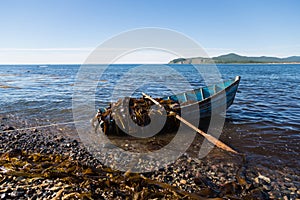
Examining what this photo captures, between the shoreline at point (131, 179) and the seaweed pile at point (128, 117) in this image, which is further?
the seaweed pile at point (128, 117)

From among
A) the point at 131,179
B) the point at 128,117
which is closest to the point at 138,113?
the point at 128,117

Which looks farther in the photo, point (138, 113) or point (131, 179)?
point (138, 113)

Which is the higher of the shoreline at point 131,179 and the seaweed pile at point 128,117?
the seaweed pile at point 128,117

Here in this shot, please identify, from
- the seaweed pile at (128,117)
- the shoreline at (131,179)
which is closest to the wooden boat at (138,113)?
the seaweed pile at (128,117)

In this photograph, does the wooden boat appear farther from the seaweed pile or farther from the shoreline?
the shoreline

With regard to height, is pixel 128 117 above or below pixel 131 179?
above

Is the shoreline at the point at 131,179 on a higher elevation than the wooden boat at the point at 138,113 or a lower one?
lower

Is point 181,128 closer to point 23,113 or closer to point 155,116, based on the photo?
point 155,116

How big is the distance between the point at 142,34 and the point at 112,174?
5838 millimetres

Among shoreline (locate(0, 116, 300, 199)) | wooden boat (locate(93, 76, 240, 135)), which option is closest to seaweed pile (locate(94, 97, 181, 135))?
wooden boat (locate(93, 76, 240, 135))

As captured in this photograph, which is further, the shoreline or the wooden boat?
the wooden boat

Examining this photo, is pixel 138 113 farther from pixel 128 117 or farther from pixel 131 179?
pixel 131 179

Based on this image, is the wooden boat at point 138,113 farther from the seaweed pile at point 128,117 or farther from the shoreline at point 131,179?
the shoreline at point 131,179

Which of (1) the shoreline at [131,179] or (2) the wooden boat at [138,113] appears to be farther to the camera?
(2) the wooden boat at [138,113]
